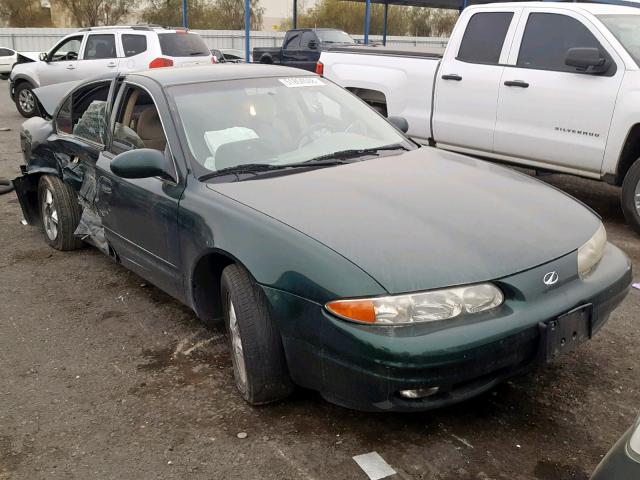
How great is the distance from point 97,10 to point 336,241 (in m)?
47.2

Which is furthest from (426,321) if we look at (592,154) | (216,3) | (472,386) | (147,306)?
(216,3)

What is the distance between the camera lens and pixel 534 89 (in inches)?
A: 238

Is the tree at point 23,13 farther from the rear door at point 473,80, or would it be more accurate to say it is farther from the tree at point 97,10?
the rear door at point 473,80

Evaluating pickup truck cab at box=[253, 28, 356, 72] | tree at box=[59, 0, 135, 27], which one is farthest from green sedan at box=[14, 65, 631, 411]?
tree at box=[59, 0, 135, 27]

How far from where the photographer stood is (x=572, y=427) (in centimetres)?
287

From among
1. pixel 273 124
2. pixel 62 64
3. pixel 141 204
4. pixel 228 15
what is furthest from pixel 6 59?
pixel 273 124

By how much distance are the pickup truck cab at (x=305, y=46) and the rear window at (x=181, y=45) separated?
5.55m

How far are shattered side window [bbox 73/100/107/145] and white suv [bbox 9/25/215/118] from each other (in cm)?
765

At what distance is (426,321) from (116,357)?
6.43 ft

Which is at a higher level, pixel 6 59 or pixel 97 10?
pixel 97 10

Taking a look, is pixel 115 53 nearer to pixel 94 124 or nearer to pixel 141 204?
pixel 94 124

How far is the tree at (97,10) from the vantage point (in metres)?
43.7

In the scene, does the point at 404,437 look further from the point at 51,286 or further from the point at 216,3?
the point at 216,3

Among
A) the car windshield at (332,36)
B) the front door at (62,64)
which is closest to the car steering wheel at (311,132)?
the front door at (62,64)
